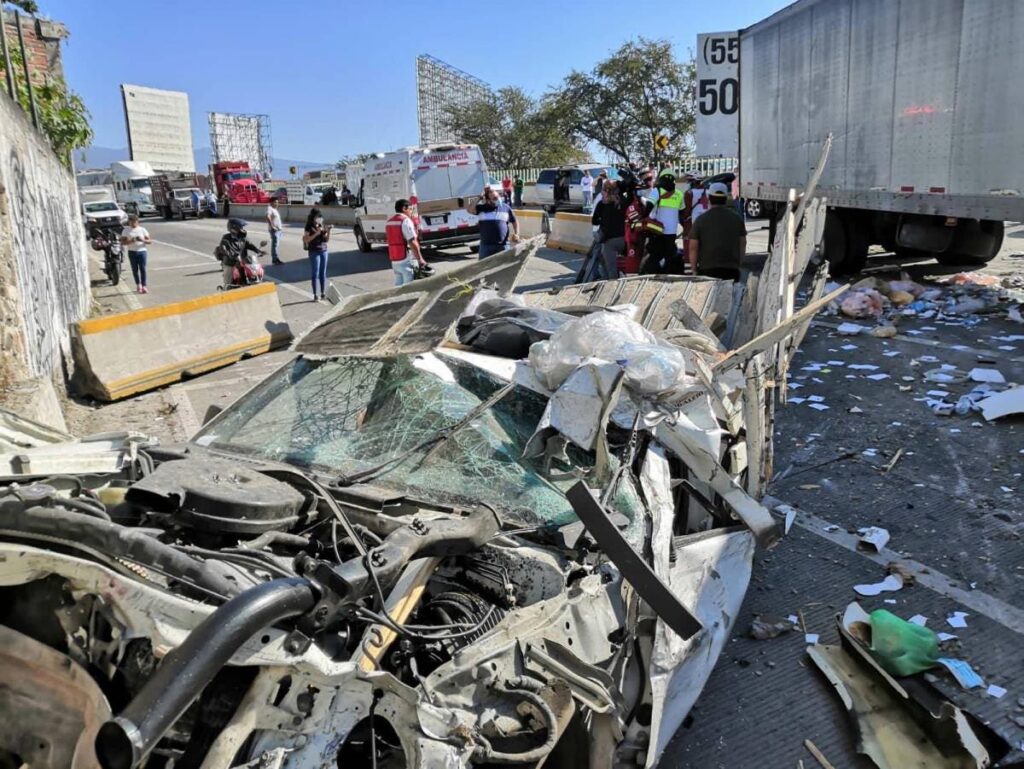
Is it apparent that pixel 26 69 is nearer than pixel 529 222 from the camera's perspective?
Yes

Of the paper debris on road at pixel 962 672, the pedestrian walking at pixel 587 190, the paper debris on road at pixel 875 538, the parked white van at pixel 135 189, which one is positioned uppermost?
the parked white van at pixel 135 189

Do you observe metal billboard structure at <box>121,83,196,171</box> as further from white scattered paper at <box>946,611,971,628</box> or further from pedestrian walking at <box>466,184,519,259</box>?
white scattered paper at <box>946,611,971,628</box>

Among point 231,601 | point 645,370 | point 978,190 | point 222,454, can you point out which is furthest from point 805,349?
point 231,601

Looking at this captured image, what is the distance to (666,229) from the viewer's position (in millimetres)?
10172

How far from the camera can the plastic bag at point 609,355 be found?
132 inches

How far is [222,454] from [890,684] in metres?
2.83

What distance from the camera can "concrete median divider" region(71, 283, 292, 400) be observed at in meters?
8.60

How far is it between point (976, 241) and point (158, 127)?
68910 mm

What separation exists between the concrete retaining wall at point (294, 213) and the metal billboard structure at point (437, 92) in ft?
54.2

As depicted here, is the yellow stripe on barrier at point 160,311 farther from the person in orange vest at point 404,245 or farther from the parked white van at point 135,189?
the parked white van at point 135,189

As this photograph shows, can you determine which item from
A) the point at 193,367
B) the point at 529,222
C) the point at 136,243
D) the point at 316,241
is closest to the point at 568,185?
the point at 529,222

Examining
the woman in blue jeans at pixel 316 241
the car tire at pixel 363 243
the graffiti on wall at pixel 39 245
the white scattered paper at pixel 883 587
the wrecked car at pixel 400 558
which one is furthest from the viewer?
the car tire at pixel 363 243

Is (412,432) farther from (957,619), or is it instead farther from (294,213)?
(294,213)

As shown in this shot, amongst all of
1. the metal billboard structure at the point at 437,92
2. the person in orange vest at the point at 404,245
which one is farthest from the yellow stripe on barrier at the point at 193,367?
the metal billboard structure at the point at 437,92
